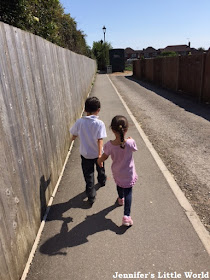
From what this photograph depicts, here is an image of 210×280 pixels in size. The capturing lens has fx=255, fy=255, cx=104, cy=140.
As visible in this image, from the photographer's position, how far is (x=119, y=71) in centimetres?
4959

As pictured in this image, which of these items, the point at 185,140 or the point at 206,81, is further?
the point at 206,81

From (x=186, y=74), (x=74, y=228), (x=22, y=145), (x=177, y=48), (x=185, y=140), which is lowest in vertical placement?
(x=185, y=140)

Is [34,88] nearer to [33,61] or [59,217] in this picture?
[33,61]

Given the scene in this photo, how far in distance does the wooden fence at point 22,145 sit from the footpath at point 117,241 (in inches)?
10.6

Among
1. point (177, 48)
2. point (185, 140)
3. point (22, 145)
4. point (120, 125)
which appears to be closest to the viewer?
point (22, 145)

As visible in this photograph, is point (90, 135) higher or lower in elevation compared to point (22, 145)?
lower

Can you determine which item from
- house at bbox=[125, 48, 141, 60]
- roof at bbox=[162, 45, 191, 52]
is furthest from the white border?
house at bbox=[125, 48, 141, 60]

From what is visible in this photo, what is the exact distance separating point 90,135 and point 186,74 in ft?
38.6

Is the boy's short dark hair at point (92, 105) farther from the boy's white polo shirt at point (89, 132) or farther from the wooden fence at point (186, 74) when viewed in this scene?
the wooden fence at point (186, 74)

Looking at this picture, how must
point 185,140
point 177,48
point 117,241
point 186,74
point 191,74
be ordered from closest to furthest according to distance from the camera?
point 117,241
point 185,140
point 191,74
point 186,74
point 177,48

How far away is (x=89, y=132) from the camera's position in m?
3.50

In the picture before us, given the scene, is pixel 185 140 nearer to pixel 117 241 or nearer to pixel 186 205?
pixel 186 205

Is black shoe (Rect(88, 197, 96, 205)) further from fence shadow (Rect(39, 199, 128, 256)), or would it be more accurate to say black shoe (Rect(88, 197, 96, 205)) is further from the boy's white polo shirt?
the boy's white polo shirt

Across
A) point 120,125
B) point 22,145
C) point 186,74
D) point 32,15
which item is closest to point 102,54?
point 186,74
